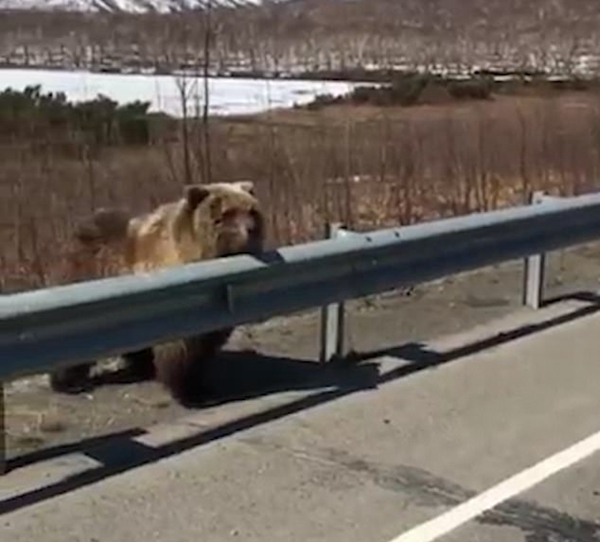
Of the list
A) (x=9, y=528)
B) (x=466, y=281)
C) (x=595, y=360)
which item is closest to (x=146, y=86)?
(x=466, y=281)

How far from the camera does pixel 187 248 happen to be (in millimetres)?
7855

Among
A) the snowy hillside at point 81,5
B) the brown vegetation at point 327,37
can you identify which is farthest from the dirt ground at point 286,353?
the snowy hillside at point 81,5

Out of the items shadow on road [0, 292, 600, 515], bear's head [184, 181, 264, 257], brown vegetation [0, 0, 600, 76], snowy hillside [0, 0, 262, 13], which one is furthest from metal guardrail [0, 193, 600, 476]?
snowy hillside [0, 0, 262, 13]

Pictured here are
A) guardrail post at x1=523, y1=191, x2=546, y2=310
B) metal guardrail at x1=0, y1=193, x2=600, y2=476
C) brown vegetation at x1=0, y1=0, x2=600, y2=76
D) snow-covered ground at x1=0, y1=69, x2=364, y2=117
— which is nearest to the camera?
metal guardrail at x1=0, y1=193, x2=600, y2=476

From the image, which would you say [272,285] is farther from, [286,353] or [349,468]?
[349,468]

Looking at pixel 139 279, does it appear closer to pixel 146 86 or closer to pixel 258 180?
pixel 258 180

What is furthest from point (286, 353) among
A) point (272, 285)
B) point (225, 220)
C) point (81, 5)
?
point (81, 5)

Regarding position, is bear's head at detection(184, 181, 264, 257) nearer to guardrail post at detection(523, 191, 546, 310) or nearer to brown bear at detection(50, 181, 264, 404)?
brown bear at detection(50, 181, 264, 404)

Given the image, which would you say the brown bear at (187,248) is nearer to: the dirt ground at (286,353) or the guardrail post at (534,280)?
the dirt ground at (286,353)

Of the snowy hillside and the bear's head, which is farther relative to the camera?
the snowy hillside

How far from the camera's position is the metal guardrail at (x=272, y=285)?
21.2 feet

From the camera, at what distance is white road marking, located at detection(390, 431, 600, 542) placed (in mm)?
5773

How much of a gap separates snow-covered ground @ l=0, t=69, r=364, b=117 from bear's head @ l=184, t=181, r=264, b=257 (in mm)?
5785

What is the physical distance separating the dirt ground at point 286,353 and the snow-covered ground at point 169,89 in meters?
3.72
